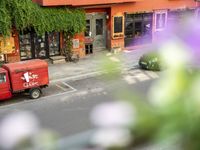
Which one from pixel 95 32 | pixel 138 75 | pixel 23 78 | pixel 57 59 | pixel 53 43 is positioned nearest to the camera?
pixel 23 78

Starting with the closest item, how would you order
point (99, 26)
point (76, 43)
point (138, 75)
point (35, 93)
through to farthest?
point (35, 93) < point (138, 75) < point (76, 43) < point (99, 26)

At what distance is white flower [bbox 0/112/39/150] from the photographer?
0.83m

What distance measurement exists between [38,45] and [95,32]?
4.06 meters

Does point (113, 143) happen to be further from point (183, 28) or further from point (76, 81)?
point (76, 81)

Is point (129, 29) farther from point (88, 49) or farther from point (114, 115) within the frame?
point (114, 115)

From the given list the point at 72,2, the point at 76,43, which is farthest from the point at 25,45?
the point at 72,2

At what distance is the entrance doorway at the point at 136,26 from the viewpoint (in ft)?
80.1

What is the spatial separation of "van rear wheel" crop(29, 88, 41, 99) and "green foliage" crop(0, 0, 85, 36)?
4.61 m

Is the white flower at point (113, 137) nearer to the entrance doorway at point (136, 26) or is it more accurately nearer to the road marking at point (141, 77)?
the road marking at point (141, 77)

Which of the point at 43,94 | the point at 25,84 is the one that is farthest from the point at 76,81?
the point at 25,84

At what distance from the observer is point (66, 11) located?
68.7 feet

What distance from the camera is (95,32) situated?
23.5 m

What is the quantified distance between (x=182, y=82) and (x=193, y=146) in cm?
14

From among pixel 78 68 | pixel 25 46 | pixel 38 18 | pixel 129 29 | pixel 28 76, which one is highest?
pixel 38 18
